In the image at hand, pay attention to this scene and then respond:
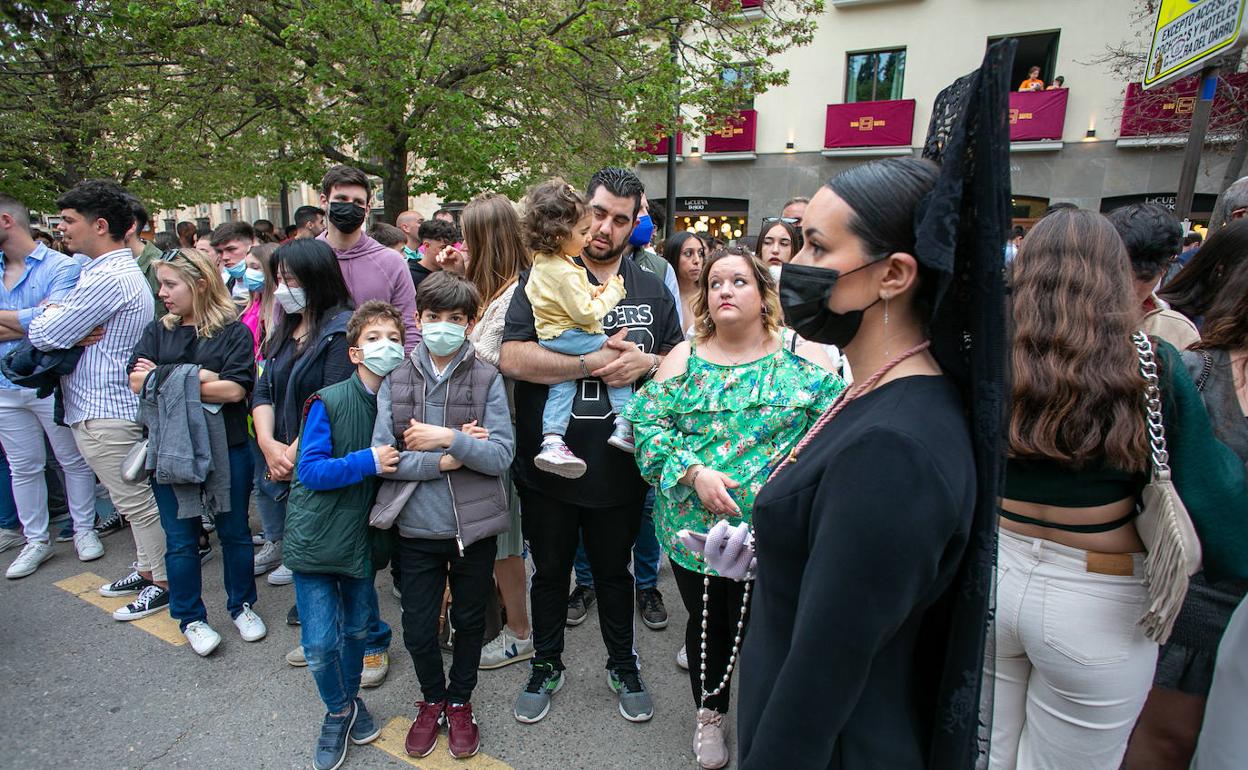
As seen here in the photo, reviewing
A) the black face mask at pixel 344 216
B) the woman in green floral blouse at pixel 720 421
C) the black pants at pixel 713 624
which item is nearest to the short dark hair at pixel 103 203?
the black face mask at pixel 344 216

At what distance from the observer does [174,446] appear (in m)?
3.24

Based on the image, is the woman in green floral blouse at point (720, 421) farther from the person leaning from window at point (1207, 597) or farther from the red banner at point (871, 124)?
the red banner at point (871, 124)

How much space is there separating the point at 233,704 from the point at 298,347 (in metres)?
1.70

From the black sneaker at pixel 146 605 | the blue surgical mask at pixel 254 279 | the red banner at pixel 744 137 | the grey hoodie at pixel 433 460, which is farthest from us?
the red banner at pixel 744 137

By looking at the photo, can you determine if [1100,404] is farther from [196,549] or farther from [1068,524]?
[196,549]

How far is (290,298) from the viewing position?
3014mm

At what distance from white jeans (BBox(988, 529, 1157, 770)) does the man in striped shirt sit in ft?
14.0

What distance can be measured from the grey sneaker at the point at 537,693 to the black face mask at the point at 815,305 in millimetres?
2318

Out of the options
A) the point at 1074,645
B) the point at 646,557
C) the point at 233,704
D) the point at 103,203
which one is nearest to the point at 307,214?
the point at 103,203

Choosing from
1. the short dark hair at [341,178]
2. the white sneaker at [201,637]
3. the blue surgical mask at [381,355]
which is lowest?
the white sneaker at [201,637]

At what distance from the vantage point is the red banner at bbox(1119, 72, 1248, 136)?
1095 cm

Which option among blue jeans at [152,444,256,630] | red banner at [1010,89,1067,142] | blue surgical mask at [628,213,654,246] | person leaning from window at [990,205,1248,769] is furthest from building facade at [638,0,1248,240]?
person leaning from window at [990,205,1248,769]

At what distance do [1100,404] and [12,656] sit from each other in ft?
16.3

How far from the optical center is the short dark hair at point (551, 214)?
8.54ft
